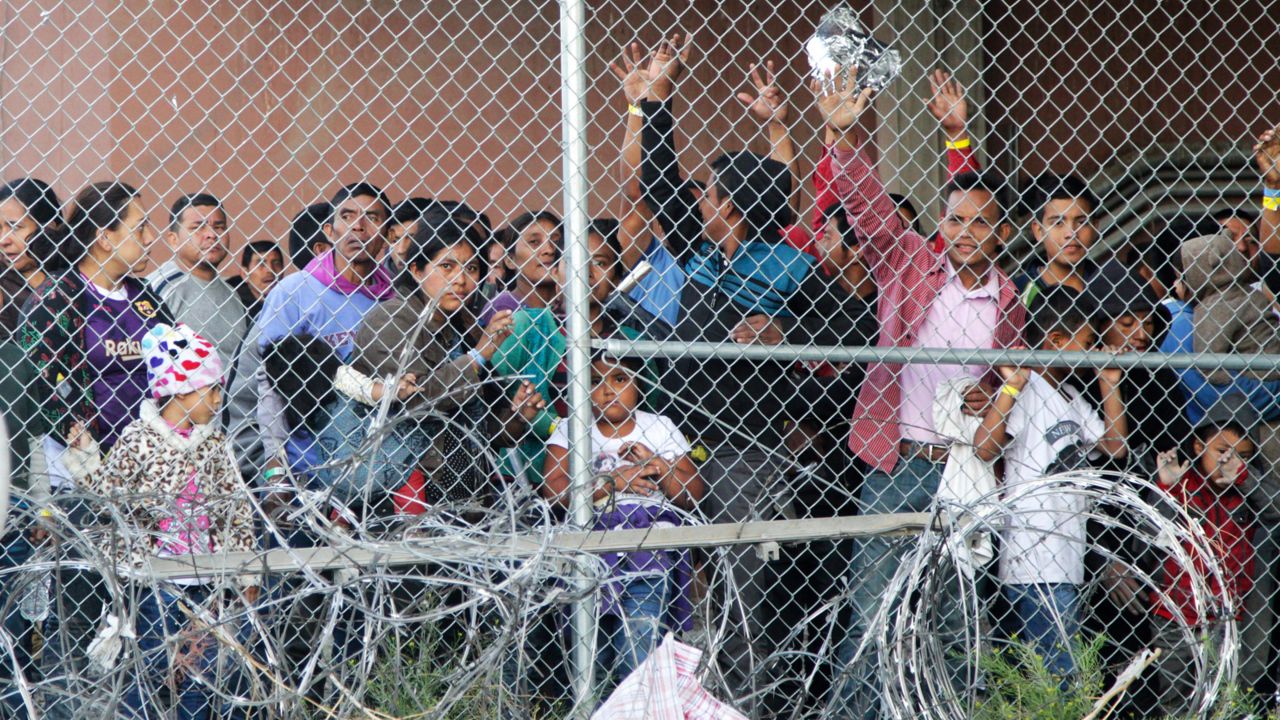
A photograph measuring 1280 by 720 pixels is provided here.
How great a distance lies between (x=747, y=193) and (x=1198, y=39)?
336cm

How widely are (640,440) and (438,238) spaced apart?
0.88 meters

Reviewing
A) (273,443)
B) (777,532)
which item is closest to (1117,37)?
(777,532)

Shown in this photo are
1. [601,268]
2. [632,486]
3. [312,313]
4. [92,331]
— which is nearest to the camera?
[632,486]

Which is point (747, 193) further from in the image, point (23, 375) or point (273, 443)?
point (23, 375)

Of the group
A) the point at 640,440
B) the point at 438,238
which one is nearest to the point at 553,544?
the point at 640,440

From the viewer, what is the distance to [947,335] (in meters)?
4.39

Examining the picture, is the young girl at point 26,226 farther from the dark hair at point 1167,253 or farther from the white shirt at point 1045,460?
the dark hair at point 1167,253

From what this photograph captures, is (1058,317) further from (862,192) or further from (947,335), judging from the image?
(862,192)

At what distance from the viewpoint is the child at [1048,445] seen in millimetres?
4219

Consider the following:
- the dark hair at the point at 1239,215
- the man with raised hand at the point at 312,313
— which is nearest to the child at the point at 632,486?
the man with raised hand at the point at 312,313

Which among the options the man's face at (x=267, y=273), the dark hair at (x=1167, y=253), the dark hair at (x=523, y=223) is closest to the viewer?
the dark hair at (x=523, y=223)

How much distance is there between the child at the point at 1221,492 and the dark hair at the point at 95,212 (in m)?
3.30

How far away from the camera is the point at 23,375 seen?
13.3 feet

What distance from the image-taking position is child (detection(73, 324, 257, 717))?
139 inches
